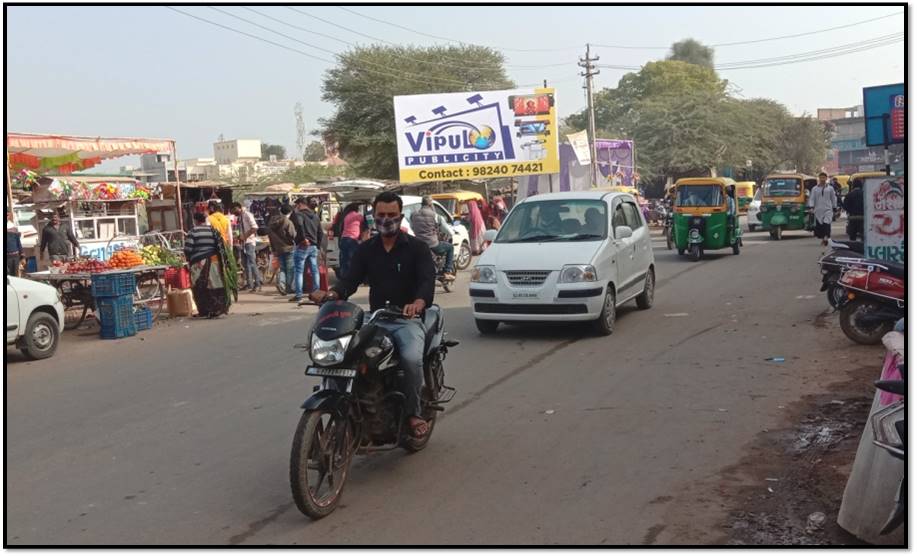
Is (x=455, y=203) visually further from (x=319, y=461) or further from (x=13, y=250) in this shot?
(x=319, y=461)

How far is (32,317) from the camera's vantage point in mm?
10672

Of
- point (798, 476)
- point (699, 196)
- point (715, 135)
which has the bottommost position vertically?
point (798, 476)

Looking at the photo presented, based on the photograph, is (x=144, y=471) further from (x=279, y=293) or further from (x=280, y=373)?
(x=279, y=293)

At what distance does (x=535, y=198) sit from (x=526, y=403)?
16.1ft

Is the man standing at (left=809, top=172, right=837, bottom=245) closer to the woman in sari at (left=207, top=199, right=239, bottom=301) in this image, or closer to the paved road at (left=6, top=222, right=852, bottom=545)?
the paved road at (left=6, top=222, right=852, bottom=545)

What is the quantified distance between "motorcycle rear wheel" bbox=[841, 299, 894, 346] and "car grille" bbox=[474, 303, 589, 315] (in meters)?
2.77

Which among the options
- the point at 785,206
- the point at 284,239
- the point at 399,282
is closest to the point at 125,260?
the point at 284,239

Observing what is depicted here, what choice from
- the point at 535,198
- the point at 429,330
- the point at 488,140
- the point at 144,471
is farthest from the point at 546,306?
the point at 488,140

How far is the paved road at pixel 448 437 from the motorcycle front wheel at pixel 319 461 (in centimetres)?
12

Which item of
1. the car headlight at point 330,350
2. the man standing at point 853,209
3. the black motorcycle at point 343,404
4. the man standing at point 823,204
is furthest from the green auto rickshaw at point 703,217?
the car headlight at point 330,350

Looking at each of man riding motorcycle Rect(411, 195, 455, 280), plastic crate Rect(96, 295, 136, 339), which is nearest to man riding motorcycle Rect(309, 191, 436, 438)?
plastic crate Rect(96, 295, 136, 339)

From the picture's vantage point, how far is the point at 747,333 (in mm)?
10445

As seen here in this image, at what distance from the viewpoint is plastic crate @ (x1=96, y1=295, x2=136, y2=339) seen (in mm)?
12211

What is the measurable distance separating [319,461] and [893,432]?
112 inches
